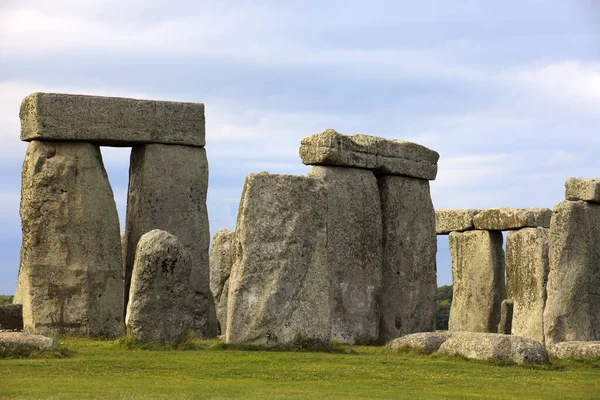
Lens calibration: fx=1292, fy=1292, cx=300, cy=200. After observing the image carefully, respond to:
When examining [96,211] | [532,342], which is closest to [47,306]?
[96,211]

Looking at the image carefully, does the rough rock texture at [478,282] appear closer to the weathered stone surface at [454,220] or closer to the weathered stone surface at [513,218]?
the weathered stone surface at [454,220]

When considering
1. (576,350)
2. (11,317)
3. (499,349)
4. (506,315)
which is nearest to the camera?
(499,349)

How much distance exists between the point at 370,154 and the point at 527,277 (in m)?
5.31

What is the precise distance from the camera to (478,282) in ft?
99.0

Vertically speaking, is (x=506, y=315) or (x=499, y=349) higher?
(x=506, y=315)

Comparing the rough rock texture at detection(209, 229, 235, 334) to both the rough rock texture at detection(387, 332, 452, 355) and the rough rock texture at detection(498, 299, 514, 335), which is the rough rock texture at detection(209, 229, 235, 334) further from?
the rough rock texture at detection(387, 332, 452, 355)

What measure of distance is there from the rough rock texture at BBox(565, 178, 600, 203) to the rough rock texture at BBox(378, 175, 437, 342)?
11.9ft

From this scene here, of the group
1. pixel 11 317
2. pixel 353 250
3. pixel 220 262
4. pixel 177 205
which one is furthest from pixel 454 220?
pixel 11 317

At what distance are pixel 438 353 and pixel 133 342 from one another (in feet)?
14.9

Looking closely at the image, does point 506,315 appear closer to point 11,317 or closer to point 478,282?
point 478,282

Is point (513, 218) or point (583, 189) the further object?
point (513, 218)

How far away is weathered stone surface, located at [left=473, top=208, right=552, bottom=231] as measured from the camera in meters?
28.7

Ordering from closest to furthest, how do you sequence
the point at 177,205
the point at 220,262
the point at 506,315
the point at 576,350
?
the point at 576,350, the point at 177,205, the point at 506,315, the point at 220,262

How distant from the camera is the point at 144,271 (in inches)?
730
